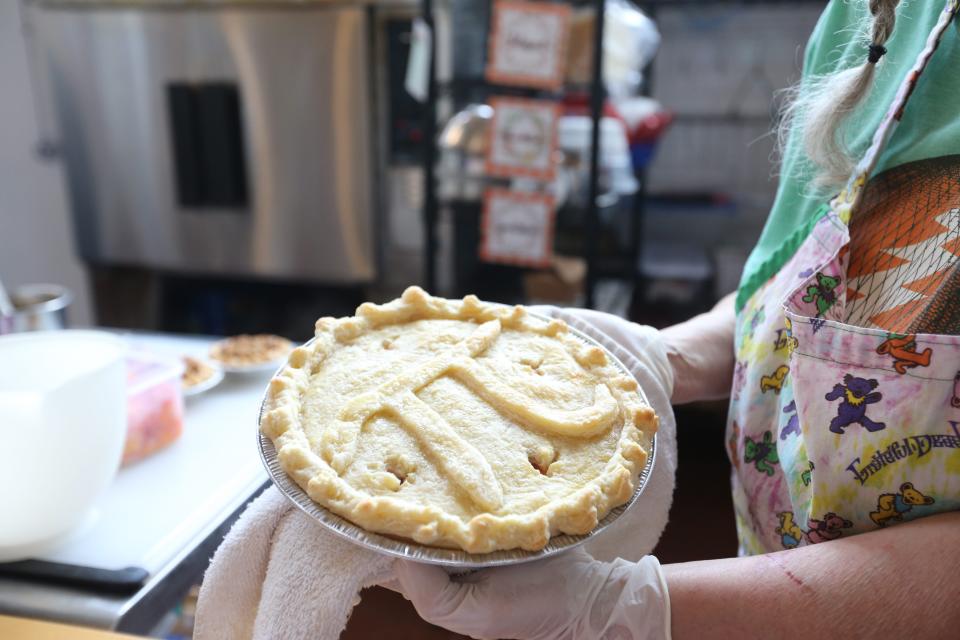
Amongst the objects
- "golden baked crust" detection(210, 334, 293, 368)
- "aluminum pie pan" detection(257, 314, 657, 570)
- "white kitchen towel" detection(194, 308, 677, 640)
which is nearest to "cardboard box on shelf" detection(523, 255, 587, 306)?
"golden baked crust" detection(210, 334, 293, 368)

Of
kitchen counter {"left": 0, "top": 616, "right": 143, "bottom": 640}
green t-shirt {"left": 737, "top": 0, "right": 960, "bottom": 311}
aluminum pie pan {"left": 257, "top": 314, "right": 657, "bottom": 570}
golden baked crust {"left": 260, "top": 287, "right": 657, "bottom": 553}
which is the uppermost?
green t-shirt {"left": 737, "top": 0, "right": 960, "bottom": 311}

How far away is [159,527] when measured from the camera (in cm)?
109

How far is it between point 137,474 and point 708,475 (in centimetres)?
98

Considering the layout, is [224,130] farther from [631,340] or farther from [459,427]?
[459,427]

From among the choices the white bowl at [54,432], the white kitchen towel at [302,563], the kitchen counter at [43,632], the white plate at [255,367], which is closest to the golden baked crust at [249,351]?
the white plate at [255,367]

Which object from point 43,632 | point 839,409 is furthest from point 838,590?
point 43,632

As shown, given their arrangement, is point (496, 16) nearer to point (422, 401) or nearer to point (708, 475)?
point (708, 475)

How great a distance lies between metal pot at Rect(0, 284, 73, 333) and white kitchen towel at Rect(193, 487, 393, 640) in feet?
3.33

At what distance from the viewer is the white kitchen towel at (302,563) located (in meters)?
0.70

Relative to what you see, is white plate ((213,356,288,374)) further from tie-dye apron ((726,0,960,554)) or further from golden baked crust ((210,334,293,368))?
tie-dye apron ((726,0,960,554))

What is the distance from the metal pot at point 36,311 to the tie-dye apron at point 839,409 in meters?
1.44

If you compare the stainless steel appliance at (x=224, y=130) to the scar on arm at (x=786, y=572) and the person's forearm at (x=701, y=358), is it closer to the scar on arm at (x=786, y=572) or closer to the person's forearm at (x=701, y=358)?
the person's forearm at (x=701, y=358)

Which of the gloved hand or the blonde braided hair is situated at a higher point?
the blonde braided hair

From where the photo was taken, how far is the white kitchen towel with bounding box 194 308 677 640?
Answer: 0.70 metres
